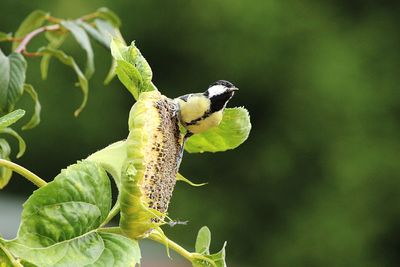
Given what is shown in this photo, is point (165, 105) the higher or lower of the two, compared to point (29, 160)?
higher

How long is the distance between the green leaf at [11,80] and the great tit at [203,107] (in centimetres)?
19

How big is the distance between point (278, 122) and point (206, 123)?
10.0ft

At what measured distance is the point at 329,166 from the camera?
11.0ft

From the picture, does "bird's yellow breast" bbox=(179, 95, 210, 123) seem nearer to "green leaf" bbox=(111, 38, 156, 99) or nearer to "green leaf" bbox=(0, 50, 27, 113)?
"green leaf" bbox=(111, 38, 156, 99)

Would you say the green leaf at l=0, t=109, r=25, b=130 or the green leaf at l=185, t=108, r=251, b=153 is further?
the green leaf at l=185, t=108, r=251, b=153

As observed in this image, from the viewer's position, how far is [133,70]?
1.22 feet

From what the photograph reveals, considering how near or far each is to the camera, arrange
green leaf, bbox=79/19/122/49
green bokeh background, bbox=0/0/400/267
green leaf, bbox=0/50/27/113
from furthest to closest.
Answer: green bokeh background, bbox=0/0/400/267, green leaf, bbox=79/19/122/49, green leaf, bbox=0/50/27/113

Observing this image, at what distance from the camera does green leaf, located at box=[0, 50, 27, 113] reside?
558mm

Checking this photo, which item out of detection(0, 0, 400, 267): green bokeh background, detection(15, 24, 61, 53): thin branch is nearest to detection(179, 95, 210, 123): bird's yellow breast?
detection(15, 24, 61, 53): thin branch

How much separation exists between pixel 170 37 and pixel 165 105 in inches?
123

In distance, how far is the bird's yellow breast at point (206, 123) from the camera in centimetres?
41

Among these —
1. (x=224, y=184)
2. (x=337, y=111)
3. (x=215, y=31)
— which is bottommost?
(x=224, y=184)

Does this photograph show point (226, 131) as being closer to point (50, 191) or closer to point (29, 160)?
→ point (50, 191)

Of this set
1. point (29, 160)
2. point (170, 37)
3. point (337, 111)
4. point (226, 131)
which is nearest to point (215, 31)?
point (170, 37)
